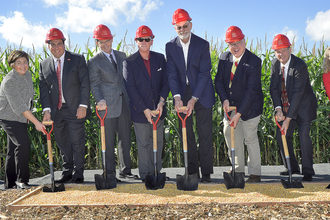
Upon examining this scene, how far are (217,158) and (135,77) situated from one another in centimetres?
229

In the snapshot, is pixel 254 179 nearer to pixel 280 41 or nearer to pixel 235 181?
pixel 235 181

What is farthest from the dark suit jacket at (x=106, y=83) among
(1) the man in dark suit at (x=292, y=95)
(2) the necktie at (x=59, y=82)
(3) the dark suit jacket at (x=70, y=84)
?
(1) the man in dark suit at (x=292, y=95)

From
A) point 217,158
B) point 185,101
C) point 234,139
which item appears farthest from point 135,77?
point 217,158

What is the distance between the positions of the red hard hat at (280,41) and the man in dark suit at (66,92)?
2338mm

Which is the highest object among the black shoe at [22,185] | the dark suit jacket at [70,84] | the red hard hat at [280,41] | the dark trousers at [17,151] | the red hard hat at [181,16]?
the red hard hat at [181,16]

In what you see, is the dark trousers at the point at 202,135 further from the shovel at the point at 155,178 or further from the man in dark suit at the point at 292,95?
the man in dark suit at the point at 292,95

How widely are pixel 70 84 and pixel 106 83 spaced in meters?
0.45

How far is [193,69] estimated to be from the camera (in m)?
4.34

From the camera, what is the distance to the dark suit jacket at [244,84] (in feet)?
14.0

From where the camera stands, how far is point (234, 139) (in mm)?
4512

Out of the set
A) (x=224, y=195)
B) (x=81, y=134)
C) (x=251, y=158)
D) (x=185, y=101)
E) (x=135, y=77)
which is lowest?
(x=224, y=195)

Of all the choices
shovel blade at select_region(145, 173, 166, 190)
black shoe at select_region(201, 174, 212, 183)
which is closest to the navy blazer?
shovel blade at select_region(145, 173, 166, 190)

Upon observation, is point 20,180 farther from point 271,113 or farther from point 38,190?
point 271,113

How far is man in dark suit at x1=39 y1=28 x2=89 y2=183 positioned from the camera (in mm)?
4578
